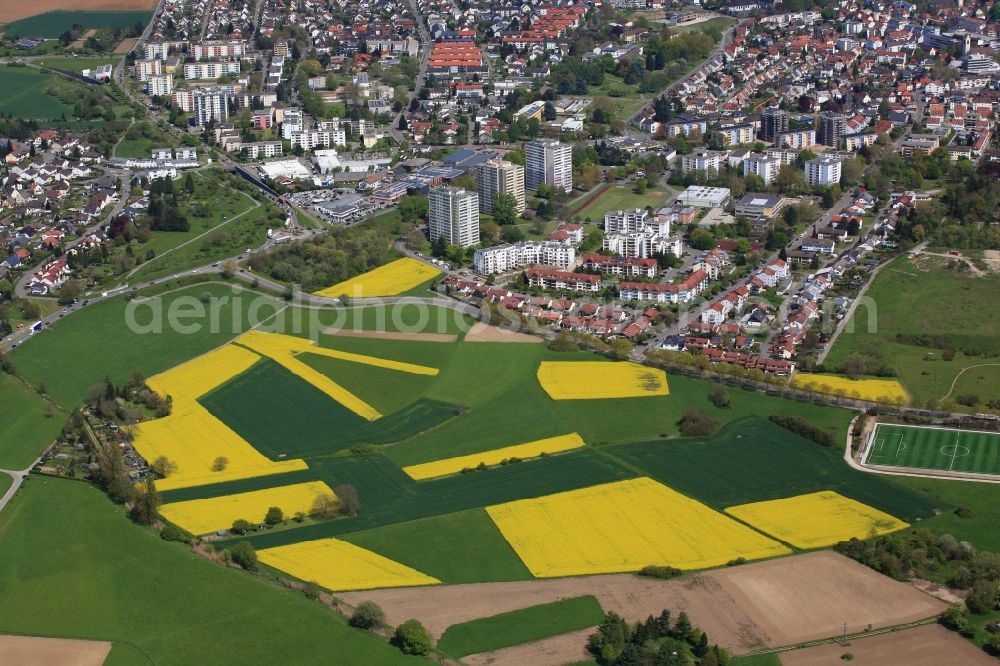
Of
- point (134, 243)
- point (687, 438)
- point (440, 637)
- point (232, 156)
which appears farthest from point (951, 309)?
point (232, 156)

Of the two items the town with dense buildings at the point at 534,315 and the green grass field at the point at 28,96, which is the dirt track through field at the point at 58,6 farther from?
the green grass field at the point at 28,96

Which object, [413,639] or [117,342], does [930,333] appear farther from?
[117,342]

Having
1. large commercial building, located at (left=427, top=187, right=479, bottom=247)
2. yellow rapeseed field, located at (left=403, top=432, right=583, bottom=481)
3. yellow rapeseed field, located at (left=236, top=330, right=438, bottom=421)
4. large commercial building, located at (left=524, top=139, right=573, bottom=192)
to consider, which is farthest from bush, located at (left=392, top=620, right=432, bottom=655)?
large commercial building, located at (left=524, top=139, right=573, bottom=192)

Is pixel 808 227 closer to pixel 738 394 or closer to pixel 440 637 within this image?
pixel 738 394

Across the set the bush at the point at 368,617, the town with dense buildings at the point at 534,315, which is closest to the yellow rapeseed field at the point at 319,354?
the town with dense buildings at the point at 534,315

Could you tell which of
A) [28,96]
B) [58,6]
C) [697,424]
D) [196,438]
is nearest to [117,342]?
[196,438]

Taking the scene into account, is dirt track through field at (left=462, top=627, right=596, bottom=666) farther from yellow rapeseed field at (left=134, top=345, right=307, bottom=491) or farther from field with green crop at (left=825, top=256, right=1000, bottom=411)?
field with green crop at (left=825, top=256, right=1000, bottom=411)

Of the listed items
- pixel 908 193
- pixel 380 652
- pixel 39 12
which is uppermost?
pixel 39 12
